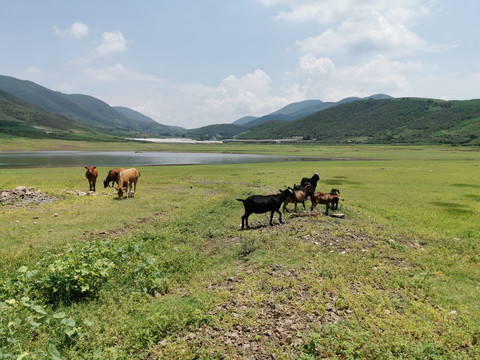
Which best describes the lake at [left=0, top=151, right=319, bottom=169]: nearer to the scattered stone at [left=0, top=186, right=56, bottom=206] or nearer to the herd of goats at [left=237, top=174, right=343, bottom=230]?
the scattered stone at [left=0, top=186, right=56, bottom=206]

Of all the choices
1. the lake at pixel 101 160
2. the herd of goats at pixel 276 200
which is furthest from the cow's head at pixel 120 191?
the lake at pixel 101 160

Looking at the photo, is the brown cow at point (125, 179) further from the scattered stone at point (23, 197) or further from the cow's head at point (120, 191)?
the scattered stone at point (23, 197)

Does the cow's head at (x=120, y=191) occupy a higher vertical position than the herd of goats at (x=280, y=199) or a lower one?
lower

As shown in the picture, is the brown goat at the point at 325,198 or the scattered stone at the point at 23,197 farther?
the scattered stone at the point at 23,197

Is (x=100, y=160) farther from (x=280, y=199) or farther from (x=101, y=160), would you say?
(x=280, y=199)

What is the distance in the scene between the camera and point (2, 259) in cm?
945

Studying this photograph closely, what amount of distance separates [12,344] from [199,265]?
17.9 ft

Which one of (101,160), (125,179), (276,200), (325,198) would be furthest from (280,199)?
(101,160)

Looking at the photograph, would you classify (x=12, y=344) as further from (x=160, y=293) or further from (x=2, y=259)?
(x=2, y=259)

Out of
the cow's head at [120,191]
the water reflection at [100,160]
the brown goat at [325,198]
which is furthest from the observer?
the water reflection at [100,160]

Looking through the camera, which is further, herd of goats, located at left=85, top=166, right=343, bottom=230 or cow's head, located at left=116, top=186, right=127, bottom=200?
cow's head, located at left=116, top=186, right=127, bottom=200

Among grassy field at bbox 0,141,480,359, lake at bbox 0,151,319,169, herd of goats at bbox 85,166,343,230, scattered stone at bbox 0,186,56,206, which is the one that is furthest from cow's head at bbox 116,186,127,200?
lake at bbox 0,151,319,169

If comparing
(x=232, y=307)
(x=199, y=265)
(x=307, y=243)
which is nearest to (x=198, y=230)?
(x=199, y=265)

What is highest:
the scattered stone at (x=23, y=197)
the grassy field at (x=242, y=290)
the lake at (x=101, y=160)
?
the lake at (x=101, y=160)
